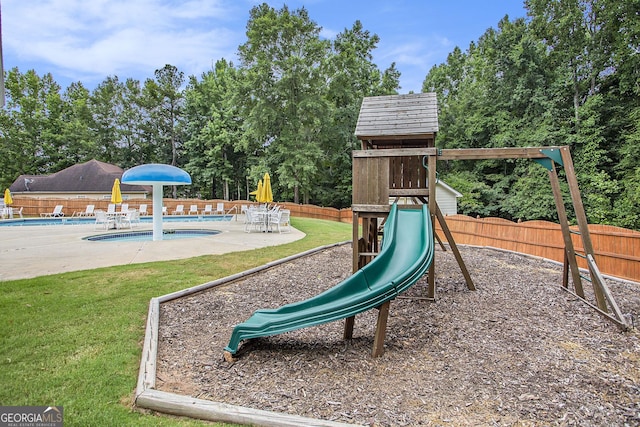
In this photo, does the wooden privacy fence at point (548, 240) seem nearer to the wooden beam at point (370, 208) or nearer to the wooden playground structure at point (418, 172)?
the wooden playground structure at point (418, 172)

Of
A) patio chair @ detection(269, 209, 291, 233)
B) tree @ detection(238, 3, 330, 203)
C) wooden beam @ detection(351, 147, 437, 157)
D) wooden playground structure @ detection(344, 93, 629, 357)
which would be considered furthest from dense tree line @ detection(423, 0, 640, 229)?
wooden beam @ detection(351, 147, 437, 157)

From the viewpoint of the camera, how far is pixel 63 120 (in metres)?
41.2

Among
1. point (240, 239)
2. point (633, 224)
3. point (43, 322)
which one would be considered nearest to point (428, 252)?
point (43, 322)

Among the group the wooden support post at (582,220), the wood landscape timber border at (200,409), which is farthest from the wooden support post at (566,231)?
the wood landscape timber border at (200,409)

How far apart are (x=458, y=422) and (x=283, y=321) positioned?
172 centimetres

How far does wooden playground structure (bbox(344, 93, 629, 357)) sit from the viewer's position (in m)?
5.16

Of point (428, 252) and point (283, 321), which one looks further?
point (428, 252)

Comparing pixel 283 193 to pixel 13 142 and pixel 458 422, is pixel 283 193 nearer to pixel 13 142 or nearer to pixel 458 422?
pixel 13 142

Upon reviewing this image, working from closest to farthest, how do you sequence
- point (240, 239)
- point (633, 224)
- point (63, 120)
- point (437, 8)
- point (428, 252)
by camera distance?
point (428, 252)
point (240, 239)
point (437, 8)
point (633, 224)
point (63, 120)

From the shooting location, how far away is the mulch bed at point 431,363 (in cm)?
276

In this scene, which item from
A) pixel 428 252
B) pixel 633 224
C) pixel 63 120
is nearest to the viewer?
pixel 428 252

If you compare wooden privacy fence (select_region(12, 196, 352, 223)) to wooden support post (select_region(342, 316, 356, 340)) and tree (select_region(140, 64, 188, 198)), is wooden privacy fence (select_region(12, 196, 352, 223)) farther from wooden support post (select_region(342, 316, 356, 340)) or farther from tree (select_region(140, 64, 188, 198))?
wooden support post (select_region(342, 316, 356, 340))

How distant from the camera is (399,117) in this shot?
22.3 feet

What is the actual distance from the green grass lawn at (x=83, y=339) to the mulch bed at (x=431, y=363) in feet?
1.30
